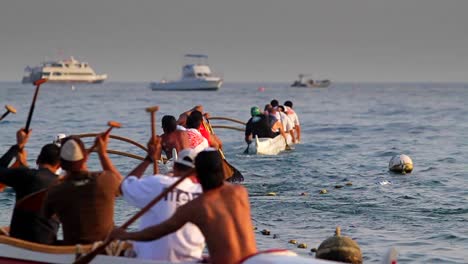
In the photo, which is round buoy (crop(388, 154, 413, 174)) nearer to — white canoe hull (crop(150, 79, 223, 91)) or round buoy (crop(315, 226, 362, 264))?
round buoy (crop(315, 226, 362, 264))

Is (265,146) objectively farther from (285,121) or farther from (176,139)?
(176,139)

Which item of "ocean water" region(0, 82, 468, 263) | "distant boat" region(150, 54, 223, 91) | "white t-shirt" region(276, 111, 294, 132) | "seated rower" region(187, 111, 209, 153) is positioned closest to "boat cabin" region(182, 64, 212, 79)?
"distant boat" region(150, 54, 223, 91)

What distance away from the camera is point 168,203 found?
9.48 metres

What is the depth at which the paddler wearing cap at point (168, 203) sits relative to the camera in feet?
31.0

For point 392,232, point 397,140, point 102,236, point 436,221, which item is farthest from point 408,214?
point 397,140

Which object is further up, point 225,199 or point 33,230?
point 225,199

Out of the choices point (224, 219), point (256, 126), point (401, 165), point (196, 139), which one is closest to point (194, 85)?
point (256, 126)

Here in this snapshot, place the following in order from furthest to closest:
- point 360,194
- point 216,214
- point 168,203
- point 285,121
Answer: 1. point 285,121
2. point 360,194
3. point 168,203
4. point 216,214

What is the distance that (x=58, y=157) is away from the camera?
10.5 metres

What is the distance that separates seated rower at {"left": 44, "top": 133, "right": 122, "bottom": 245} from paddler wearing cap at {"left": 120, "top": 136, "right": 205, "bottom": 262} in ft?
1.10

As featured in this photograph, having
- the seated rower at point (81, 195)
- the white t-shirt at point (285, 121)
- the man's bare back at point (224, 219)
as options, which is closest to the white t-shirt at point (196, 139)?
the seated rower at point (81, 195)

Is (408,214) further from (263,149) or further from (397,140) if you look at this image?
(397,140)

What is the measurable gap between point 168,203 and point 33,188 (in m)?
1.86

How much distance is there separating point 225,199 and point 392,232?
868 centimetres
